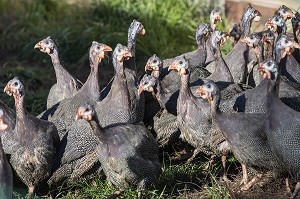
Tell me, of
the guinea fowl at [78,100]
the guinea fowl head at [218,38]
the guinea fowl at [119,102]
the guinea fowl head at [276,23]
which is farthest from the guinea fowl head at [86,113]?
the guinea fowl head at [276,23]

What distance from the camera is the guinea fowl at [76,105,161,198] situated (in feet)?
20.4

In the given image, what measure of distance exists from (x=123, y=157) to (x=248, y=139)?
93 cm

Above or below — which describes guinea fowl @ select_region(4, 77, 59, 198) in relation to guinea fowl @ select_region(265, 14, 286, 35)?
below

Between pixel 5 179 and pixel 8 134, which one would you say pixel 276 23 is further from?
pixel 5 179

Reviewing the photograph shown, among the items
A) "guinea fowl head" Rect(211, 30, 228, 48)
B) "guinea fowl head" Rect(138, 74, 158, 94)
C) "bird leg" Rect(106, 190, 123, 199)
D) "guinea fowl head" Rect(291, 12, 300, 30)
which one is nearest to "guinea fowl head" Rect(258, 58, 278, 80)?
"guinea fowl head" Rect(138, 74, 158, 94)

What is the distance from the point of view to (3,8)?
1189 cm

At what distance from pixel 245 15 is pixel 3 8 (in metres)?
4.83

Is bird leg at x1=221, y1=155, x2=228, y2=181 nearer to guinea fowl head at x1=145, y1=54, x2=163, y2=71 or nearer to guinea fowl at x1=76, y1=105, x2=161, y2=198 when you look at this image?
guinea fowl at x1=76, y1=105, x2=161, y2=198

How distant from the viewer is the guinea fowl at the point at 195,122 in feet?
21.9

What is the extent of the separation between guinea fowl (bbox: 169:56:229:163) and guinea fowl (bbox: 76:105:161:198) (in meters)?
0.56

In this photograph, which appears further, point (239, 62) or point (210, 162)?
point (239, 62)

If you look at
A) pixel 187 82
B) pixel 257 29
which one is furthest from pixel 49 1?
pixel 187 82

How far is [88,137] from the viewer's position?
6754 millimetres

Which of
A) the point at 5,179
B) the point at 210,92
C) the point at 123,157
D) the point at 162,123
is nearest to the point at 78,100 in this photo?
the point at 162,123
